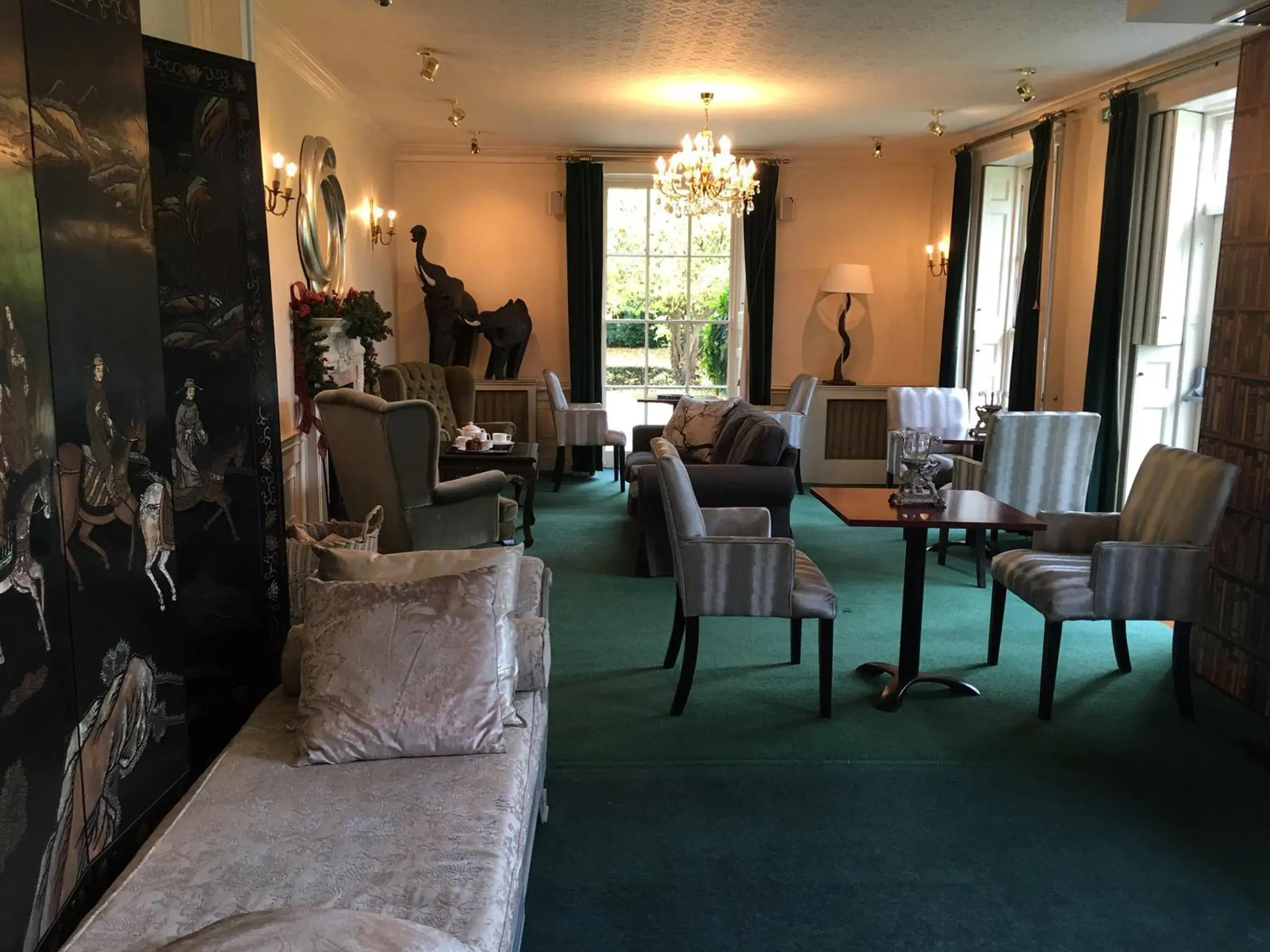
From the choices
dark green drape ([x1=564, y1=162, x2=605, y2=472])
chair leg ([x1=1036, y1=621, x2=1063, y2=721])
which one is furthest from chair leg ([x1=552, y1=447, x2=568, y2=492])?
chair leg ([x1=1036, y1=621, x2=1063, y2=721])

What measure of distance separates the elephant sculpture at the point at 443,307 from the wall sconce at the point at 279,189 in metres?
2.93

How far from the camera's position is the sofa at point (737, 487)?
5.00m

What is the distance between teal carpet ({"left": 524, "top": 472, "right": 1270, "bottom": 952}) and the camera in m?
2.29

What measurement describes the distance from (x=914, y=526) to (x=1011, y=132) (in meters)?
4.50

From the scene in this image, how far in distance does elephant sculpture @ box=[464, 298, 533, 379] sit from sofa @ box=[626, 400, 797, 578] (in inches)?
122

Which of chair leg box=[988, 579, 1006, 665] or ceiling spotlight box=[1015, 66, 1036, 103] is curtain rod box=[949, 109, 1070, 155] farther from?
chair leg box=[988, 579, 1006, 665]

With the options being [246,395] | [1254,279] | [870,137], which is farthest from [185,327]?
[870,137]

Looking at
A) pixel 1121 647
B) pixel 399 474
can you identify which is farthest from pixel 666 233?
pixel 1121 647

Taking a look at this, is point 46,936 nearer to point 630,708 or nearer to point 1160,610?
point 630,708

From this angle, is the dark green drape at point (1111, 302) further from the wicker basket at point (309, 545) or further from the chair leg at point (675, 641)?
the wicker basket at point (309, 545)

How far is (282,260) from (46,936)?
376cm

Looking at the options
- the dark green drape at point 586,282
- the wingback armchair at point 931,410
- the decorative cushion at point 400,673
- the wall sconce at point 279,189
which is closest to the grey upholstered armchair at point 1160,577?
the decorative cushion at point 400,673

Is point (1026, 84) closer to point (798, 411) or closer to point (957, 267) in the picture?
Result: point (957, 267)

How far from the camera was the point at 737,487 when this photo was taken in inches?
197
